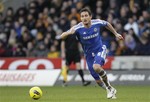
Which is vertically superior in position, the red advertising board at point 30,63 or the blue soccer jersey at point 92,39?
the red advertising board at point 30,63

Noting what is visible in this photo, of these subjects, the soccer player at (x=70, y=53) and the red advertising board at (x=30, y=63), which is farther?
the red advertising board at (x=30, y=63)

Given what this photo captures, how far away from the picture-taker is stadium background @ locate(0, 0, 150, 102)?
Result: 70.1 feet

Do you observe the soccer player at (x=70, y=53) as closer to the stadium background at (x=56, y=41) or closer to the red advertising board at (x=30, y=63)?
the stadium background at (x=56, y=41)

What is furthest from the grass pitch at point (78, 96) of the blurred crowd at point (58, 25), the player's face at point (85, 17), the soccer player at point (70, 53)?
the blurred crowd at point (58, 25)

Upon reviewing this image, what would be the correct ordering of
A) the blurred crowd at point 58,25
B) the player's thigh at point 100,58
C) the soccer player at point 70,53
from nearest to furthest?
the player's thigh at point 100,58 < the soccer player at point 70,53 < the blurred crowd at point 58,25

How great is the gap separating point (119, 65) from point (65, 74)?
2664mm

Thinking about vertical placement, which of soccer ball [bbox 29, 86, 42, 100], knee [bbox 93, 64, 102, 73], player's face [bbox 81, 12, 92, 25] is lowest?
soccer ball [bbox 29, 86, 42, 100]

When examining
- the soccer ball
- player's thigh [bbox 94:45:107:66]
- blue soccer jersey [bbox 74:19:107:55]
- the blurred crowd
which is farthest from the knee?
the blurred crowd

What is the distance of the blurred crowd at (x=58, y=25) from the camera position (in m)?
22.7

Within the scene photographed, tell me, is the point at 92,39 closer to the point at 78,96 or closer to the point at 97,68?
the point at 97,68

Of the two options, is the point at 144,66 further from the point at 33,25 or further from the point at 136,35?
the point at 33,25

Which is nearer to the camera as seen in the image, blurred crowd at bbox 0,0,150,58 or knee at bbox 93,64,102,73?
knee at bbox 93,64,102,73

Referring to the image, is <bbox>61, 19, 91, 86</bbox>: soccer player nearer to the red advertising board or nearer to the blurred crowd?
the blurred crowd

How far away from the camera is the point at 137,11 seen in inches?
929
